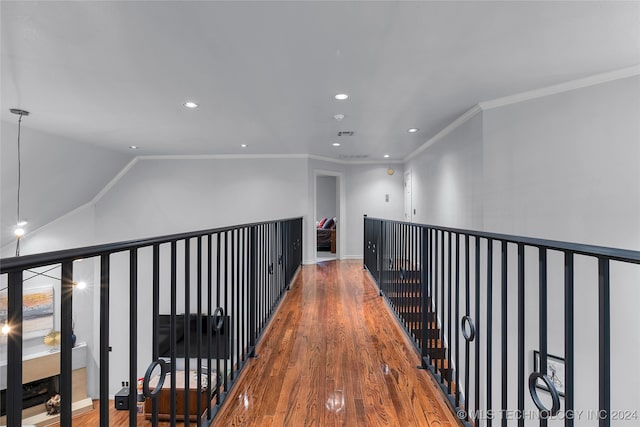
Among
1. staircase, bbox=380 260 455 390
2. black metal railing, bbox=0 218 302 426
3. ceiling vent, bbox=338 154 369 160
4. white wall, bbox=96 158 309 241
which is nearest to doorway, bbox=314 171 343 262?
ceiling vent, bbox=338 154 369 160

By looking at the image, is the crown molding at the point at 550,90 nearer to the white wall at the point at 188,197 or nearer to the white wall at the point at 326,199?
the white wall at the point at 188,197

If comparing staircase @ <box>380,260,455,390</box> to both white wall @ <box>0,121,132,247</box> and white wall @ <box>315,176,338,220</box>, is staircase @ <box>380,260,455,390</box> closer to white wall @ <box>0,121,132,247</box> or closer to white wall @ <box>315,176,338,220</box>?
white wall @ <box>0,121,132,247</box>

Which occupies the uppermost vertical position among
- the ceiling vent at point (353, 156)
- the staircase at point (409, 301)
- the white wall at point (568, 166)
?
the ceiling vent at point (353, 156)

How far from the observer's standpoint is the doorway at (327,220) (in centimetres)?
718

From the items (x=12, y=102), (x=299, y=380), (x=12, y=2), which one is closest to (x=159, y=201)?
Answer: (x=12, y=102)

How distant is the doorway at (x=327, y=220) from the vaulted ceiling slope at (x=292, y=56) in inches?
134

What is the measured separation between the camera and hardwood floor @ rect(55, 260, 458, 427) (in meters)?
1.52

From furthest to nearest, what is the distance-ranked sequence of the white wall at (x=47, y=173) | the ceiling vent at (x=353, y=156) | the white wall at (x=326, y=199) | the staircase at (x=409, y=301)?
the white wall at (x=326, y=199), the ceiling vent at (x=353, y=156), the white wall at (x=47, y=173), the staircase at (x=409, y=301)

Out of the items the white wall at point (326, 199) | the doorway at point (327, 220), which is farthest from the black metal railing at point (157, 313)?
the white wall at point (326, 199)

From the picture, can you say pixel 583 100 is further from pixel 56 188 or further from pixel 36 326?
pixel 36 326

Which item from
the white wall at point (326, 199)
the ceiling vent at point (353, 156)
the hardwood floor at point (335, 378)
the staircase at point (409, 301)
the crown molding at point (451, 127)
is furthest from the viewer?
the white wall at point (326, 199)

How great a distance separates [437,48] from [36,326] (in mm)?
9187

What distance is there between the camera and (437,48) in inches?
87.1

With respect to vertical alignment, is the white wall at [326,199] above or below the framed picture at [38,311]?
above
